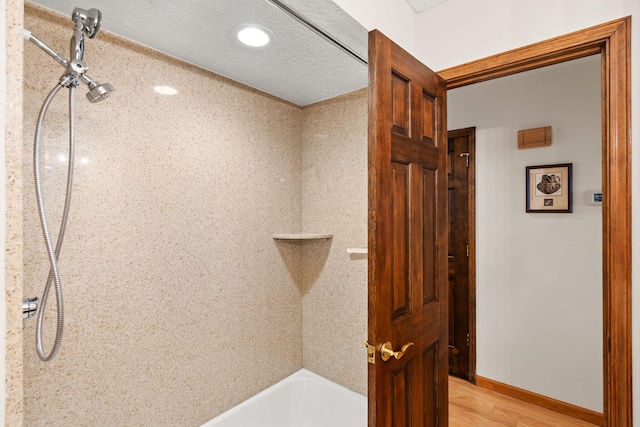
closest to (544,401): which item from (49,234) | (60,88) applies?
(49,234)

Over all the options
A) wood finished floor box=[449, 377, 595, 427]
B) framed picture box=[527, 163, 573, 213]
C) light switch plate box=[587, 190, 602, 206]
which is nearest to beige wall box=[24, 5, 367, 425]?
wood finished floor box=[449, 377, 595, 427]

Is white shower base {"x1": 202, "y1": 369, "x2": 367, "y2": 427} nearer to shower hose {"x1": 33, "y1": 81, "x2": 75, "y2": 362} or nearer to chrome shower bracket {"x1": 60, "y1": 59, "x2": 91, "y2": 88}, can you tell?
shower hose {"x1": 33, "y1": 81, "x2": 75, "y2": 362}

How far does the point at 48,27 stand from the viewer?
1.35m

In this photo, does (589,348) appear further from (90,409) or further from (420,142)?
(90,409)

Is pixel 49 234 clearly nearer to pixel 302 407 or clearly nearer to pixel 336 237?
pixel 336 237

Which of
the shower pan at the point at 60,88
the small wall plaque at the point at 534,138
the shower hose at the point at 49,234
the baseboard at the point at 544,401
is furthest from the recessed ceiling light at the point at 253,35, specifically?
the baseboard at the point at 544,401

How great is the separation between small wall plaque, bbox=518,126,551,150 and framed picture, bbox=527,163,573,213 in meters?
0.17

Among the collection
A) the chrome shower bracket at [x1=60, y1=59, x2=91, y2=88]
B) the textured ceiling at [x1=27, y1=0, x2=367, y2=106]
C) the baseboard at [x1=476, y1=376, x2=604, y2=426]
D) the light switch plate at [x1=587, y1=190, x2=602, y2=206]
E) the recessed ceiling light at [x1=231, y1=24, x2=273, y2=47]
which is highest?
the recessed ceiling light at [x1=231, y1=24, x2=273, y2=47]

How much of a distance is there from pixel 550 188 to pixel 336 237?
1.65 metres

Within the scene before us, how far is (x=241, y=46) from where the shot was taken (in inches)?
64.8

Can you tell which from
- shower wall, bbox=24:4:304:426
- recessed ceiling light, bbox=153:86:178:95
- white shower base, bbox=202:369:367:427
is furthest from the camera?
white shower base, bbox=202:369:367:427

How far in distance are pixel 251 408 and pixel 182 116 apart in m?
1.79

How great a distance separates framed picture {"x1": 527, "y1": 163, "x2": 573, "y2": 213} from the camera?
2.43 m

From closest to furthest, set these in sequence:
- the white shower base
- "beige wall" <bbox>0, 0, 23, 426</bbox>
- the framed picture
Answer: "beige wall" <bbox>0, 0, 23, 426</bbox> < the white shower base < the framed picture
